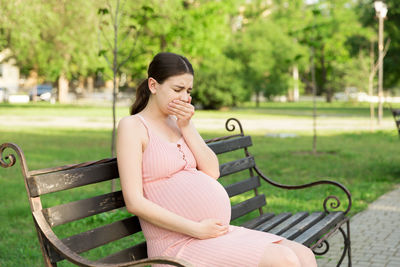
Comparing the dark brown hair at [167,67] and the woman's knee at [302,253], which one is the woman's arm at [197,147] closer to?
the dark brown hair at [167,67]

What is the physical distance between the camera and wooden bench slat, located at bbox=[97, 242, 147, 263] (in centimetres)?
304

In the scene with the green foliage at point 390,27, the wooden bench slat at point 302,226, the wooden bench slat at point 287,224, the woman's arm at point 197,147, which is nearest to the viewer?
the woman's arm at point 197,147

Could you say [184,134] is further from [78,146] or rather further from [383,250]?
[78,146]

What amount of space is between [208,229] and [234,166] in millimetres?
1515

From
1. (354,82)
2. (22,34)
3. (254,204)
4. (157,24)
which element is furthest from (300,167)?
(354,82)

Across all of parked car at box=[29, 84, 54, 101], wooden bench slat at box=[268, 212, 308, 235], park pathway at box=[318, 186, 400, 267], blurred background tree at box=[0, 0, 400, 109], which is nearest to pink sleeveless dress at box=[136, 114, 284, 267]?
wooden bench slat at box=[268, 212, 308, 235]

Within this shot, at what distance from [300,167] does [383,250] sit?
546 centimetres

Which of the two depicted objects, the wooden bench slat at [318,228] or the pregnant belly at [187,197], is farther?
the wooden bench slat at [318,228]

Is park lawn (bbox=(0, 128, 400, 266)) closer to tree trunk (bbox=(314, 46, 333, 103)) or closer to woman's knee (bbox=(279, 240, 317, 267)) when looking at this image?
woman's knee (bbox=(279, 240, 317, 267))

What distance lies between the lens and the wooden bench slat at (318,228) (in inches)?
143

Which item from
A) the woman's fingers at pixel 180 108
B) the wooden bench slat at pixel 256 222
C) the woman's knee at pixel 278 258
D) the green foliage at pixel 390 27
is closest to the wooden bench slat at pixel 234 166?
the wooden bench slat at pixel 256 222

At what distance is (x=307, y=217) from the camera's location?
4.34 m

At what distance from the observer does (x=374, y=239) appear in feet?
18.2

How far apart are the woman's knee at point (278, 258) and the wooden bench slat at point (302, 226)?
0.95 metres
